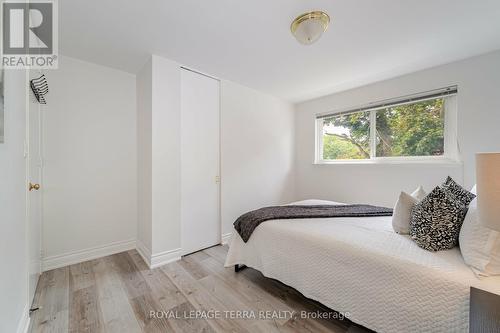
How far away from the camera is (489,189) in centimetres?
A: 75

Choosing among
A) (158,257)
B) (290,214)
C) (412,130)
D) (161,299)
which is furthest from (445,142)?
(158,257)

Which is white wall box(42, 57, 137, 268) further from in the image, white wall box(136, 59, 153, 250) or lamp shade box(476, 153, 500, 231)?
lamp shade box(476, 153, 500, 231)

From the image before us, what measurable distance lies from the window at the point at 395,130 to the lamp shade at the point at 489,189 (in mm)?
2276

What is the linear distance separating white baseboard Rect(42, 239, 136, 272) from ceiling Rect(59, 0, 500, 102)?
7.28 feet

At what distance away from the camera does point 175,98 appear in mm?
2377

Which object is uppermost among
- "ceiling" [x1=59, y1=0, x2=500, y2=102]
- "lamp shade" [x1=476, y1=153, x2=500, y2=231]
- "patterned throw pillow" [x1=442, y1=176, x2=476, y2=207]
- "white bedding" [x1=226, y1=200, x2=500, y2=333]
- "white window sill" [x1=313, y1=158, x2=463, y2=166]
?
"ceiling" [x1=59, y1=0, x2=500, y2=102]

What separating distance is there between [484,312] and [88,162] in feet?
10.8

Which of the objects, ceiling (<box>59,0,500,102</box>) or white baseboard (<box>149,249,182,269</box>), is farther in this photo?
white baseboard (<box>149,249,182,269</box>)

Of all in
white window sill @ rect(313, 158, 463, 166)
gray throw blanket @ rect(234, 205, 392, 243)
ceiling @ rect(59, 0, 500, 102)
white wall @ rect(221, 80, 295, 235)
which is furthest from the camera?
white wall @ rect(221, 80, 295, 235)

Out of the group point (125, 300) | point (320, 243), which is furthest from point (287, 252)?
point (125, 300)

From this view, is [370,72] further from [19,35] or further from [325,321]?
[19,35]

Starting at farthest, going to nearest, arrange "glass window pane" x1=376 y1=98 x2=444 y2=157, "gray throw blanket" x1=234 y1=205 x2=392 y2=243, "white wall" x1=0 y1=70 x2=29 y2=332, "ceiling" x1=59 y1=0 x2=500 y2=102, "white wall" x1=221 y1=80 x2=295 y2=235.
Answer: "white wall" x1=221 y1=80 x2=295 y2=235 < "glass window pane" x1=376 y1=98 x2=444 y2=157 < "gray throw blanket" x1=234 y1=205 x2=392 y2=243 < "ceiling" x1=59 y1=0 x2=500 y2=102 < "white wall" x1=0 y1=70 x2=29 y2=332

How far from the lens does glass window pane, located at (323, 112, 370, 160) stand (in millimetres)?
3201
